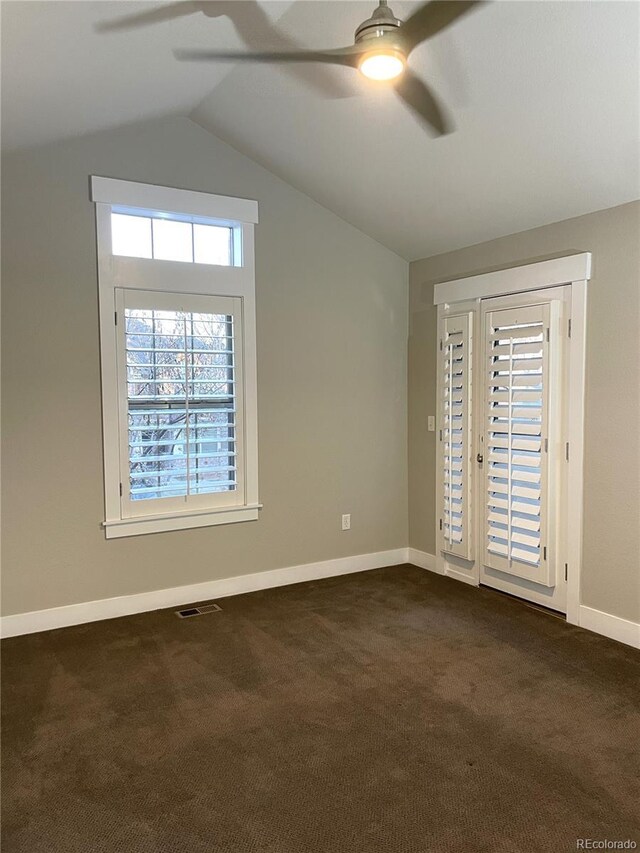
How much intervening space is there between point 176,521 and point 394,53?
2935mm

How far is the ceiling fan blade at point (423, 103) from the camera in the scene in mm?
2852

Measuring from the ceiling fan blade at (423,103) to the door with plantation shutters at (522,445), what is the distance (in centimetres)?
118

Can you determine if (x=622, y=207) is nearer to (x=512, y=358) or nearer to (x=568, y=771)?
(x=512, y=358)

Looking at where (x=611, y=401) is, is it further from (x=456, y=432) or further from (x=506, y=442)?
(x=456, y=432)

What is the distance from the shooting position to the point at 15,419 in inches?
137

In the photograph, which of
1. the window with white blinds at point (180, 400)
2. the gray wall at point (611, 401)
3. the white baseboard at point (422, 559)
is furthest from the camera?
the white baseboard at point (422, 559)

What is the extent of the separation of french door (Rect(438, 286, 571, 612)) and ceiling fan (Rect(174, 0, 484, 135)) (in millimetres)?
1309

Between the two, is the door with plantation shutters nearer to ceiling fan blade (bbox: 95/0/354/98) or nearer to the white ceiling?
the white ceiling

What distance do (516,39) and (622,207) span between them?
1214 mm

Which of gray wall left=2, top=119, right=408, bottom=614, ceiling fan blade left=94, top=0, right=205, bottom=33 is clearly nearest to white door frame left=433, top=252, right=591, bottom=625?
gray wall left=2, top=119, right=408, bottom=614

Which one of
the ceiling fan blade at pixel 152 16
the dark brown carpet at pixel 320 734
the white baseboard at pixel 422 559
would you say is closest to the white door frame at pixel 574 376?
the dark brown carpet at pixel 320 734

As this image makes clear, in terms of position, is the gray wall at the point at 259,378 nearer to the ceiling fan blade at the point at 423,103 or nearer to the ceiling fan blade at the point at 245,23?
the ceiling fan blade at the point at 245,23

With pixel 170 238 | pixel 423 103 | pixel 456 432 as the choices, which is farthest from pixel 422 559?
pixel 423 103

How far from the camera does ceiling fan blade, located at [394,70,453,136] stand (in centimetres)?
285
